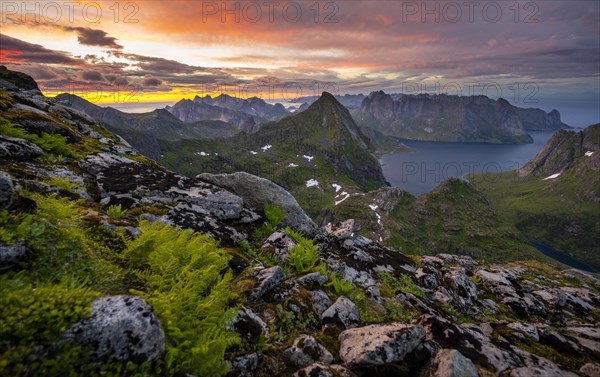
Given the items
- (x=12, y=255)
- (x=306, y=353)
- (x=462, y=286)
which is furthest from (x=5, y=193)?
(x=462, y=286)

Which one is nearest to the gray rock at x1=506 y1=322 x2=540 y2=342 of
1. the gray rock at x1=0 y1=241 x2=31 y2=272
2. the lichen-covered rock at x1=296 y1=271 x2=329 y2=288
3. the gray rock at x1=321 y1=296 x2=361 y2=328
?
the gray rock at x1=321 y1=296 x2=361 y2=328

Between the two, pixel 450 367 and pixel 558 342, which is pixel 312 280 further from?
pixel 558 342

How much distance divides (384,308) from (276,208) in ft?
31.5

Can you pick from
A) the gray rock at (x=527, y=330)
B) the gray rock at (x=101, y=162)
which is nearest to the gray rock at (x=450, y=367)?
the gray rock at (x=527, y=330)

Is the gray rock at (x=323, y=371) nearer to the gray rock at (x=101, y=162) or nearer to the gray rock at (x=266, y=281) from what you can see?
the gray rock at (x=266, y=281)

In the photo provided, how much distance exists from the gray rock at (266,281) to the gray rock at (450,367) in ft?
18.3

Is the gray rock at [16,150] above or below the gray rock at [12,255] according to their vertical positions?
above

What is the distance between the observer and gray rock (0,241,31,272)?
5.18m

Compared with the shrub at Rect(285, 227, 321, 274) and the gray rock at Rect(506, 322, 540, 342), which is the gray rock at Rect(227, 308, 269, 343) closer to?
the shrub at Rect(285, 227, 321, 274)

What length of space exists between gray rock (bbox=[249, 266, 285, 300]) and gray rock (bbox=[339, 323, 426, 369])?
10.1 feet

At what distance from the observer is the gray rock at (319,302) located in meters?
10.6

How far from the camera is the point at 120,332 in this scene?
14.8ft

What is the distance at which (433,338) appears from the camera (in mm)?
9594

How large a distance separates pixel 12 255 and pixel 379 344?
8.64 meters
